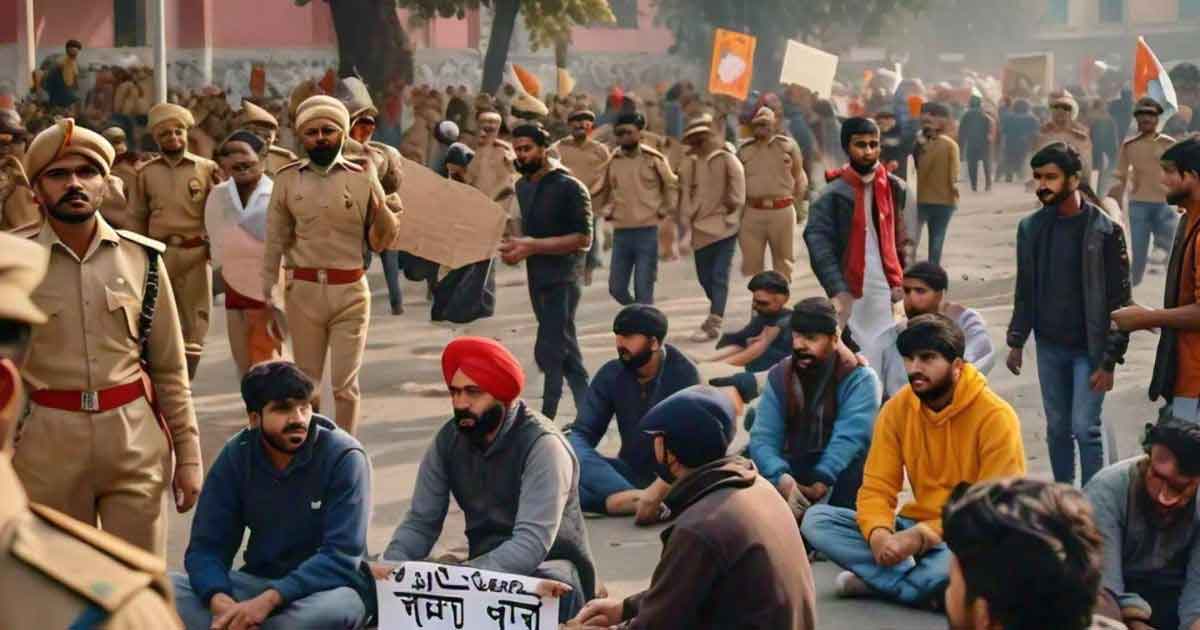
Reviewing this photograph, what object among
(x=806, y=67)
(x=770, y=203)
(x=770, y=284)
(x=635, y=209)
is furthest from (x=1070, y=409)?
(x=806, y=67)

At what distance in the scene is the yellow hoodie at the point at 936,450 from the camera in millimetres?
8016

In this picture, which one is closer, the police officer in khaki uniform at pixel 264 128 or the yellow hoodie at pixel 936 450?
the yellow hoodie at pixel 936 450

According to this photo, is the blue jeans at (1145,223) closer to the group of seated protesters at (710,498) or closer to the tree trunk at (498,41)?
the group of seated protesters at (710,498)

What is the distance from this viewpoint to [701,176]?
638 inches

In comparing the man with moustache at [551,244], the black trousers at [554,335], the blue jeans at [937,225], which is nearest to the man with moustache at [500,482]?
the man with moustache at [551,244]

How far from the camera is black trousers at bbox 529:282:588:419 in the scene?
11883 mm

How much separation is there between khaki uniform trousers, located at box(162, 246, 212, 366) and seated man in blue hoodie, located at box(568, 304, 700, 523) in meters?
2.59

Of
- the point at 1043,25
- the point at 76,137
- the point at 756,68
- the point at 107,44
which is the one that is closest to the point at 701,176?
the point at 76,137

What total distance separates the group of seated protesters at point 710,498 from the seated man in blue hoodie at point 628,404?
0.73 meters

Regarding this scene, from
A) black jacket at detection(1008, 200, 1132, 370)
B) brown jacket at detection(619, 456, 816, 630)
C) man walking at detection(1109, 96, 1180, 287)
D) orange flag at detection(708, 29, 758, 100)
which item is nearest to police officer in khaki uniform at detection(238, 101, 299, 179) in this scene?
black jacket at detection(1008, 200, 1132, 370)

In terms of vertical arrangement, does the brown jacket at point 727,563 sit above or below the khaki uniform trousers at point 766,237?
above

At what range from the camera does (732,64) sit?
24609mm

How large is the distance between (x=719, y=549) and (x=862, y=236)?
5374mm

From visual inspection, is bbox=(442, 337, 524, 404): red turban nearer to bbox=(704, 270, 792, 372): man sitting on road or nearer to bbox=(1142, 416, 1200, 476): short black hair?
bbox=(1142, 416, 1200, 476): short black hair
